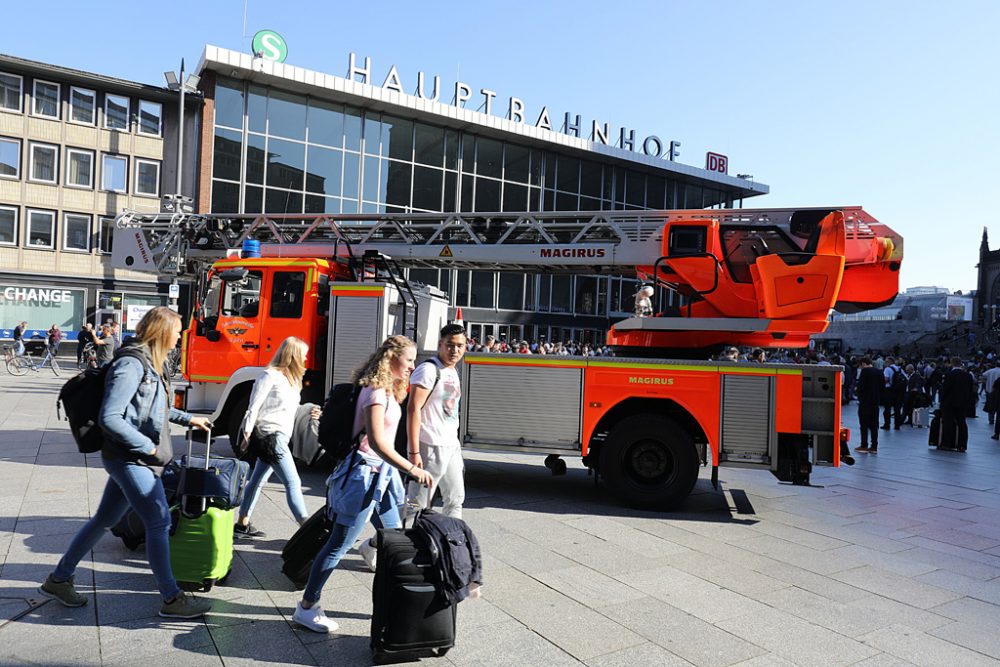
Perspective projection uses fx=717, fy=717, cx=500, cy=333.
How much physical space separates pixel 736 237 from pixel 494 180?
1140 inches

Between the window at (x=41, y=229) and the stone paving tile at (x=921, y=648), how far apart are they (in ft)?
115

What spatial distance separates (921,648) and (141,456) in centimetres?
464

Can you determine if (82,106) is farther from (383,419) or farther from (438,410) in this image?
(383,419)

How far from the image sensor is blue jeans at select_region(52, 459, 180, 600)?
156 inches

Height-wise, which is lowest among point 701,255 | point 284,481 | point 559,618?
point 559,618

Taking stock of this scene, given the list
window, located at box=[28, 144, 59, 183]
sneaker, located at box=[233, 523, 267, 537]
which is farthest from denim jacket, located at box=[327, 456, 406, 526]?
window, located at box=[28, 144, 59, 183]

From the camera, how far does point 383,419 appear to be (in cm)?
425

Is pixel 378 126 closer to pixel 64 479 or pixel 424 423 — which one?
pixel 64 479

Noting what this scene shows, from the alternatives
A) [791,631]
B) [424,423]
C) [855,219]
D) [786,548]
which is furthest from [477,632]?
[855,219]

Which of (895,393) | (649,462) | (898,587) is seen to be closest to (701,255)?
(649,462)

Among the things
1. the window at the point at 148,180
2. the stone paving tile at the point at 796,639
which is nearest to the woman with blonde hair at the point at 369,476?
the stone paving tile at the point at 796,639

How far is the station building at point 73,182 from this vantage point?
30453 mm

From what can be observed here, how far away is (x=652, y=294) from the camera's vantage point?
27.9 feet

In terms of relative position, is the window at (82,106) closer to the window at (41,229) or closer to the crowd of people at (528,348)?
the window at (41,229)
